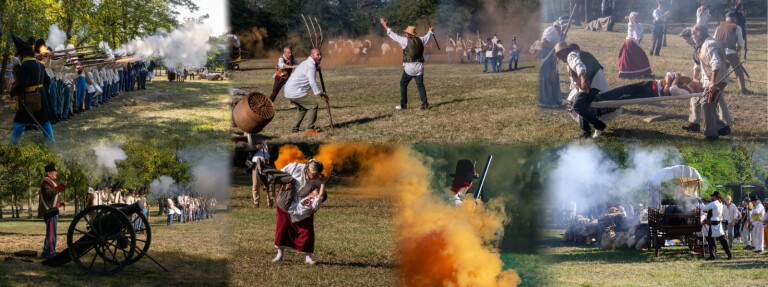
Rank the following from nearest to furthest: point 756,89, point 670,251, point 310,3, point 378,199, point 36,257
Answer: point 378,199 → point 310,3 → point 36,257 → point 756,89 → point 670,251

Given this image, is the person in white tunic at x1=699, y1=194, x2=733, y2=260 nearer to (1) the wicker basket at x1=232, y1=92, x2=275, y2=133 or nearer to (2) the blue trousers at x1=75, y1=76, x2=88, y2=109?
(1) the wicker basket at x1=232, y1=92, x2=275, y2=133

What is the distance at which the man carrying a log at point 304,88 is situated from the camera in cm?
934

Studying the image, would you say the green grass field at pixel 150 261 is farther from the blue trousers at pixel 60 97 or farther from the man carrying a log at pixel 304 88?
the blue trousers at pixel 60 97

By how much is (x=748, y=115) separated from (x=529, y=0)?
11.1 feet

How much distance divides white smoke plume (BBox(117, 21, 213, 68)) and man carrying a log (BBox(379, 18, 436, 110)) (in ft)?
34.6

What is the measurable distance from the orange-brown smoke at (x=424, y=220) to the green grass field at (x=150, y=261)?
150cm

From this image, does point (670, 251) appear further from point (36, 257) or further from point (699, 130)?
point (36, 257)

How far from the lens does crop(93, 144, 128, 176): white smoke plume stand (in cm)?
1323

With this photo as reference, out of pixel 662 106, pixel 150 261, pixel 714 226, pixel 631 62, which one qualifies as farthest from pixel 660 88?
pixel 150 261

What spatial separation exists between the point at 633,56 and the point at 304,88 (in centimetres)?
431

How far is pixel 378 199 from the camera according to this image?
8.69 m

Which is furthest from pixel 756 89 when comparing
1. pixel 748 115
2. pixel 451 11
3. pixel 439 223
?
pixel 439 223

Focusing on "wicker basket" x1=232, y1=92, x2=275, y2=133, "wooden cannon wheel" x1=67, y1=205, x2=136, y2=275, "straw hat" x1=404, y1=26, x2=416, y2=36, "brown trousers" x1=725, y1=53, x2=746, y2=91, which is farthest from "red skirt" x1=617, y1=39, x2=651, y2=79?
"wooden cannon wheel" x1=67, y1=205, x2=136, y2=275

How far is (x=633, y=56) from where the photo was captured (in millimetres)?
10438
